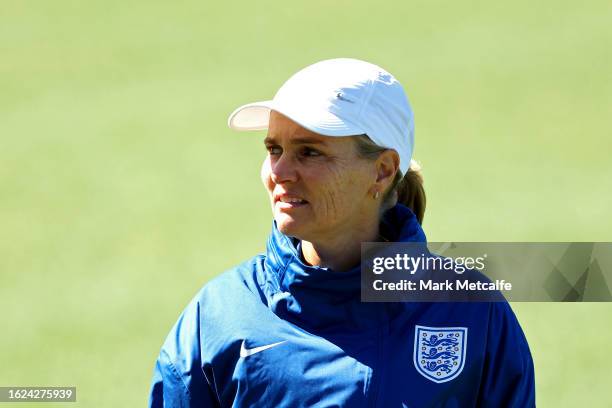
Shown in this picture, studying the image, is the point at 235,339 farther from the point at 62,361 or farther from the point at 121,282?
the point at 121,282

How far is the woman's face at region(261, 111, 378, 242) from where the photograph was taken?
10.2 feet

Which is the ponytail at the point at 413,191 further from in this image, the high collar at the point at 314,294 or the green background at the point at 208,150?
the green background at the point at 208,150

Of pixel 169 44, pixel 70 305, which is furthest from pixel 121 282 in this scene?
pixel 169 44

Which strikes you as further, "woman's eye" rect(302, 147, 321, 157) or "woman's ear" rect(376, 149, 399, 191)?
"woman's ear" rect(376, 149, 399, 191)

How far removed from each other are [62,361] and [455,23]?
7609 millimetres

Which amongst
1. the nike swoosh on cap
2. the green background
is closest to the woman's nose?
the nike swoosh on cap

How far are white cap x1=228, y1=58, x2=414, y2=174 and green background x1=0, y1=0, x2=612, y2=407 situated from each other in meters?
3.46

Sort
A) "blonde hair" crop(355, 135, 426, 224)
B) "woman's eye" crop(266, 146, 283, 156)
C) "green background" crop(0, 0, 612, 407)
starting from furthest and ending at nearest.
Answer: "green background" crop(0, 0, 612, 407), "blonde hair" crop(355, 135, 426, 224), "woman's eye" crop(266, 146, 283, 156)

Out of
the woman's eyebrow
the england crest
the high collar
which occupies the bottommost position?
the england crest

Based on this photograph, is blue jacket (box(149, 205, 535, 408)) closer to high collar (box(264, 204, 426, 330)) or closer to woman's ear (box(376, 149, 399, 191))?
high collar (box(264, 204, 426, 330))

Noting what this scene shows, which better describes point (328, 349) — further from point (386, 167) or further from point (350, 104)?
point (350, 104)

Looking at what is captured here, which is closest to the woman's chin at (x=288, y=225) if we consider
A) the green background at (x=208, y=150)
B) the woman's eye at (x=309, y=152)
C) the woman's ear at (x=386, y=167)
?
the woman's eye at (x=309, y=152)

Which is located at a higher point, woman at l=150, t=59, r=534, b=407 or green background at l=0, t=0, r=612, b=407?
woman at l=150, t=59, r=534, b=407

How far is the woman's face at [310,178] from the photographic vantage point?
10.2 ft
